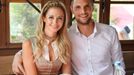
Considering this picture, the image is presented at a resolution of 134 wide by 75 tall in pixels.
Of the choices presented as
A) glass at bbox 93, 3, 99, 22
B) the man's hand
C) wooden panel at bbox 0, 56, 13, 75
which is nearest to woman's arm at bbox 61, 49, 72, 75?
the man's hand

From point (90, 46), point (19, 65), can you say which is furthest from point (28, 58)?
point (90, 46)

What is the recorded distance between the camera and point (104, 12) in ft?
8.99

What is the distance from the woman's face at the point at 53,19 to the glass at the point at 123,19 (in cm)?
123

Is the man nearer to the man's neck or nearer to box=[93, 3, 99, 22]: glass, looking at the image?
the man's neck

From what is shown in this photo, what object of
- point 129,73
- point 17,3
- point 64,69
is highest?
point 17,3

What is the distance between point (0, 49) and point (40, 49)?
1.01 metres

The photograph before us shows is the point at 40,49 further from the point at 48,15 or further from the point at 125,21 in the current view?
the point at 125,21

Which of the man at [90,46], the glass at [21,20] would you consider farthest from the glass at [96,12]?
the man at [90,46]

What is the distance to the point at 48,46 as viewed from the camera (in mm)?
1683

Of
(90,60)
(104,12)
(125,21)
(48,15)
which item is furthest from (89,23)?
(125,21)

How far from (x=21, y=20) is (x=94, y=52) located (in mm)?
955

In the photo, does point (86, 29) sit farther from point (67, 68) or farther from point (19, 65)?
point (19, 65)

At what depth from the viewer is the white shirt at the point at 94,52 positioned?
1.88 metres

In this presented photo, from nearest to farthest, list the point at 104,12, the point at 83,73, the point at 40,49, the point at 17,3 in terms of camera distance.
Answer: the point at 40,49, the point at 83,73, the point at 17,3, the point at 104,12
